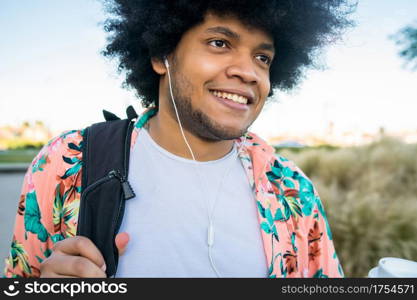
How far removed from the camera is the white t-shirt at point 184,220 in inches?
71.3

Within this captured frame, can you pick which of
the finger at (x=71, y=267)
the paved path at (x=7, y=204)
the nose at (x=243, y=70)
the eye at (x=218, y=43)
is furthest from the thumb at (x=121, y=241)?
the paved path at (x=7, y=204)

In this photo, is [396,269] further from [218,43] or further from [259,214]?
[218,43]

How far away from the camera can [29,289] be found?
1600 mm

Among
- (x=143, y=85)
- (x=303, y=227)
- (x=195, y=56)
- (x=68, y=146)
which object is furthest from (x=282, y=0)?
(x=68, y=146)

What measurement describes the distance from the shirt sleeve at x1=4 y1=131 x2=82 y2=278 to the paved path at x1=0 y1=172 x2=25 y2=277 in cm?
333

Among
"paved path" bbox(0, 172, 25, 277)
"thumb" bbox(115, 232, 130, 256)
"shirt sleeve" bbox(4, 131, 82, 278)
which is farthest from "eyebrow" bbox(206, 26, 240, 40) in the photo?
"paved path" bbox(0, 172, 25, 277)

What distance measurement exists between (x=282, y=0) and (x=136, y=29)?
1081mm

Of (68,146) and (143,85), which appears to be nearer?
(68,146)

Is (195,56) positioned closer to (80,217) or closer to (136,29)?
(136,29)

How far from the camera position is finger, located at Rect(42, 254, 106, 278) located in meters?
1.43

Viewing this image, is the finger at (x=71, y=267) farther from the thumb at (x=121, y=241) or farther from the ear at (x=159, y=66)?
the ear at (x=159, y=66)

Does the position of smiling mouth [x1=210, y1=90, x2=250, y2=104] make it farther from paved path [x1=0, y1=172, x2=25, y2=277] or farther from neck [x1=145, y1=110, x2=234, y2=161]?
Answer: paved path [x1=0, y1=172, x2=25, y2=277]

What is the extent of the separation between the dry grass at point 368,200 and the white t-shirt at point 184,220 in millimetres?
2825

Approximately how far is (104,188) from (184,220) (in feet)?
1.46
